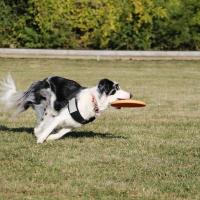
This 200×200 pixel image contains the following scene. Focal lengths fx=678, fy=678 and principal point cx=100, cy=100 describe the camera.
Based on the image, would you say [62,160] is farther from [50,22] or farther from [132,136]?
[50,22]

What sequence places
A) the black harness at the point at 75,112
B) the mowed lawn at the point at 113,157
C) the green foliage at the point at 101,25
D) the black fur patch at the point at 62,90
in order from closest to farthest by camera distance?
the mowed lawn at the point at 113,157
the black harness at the point at 75,112
the black fur patch at the point at 62,90
the green foliage at the point at 101,25

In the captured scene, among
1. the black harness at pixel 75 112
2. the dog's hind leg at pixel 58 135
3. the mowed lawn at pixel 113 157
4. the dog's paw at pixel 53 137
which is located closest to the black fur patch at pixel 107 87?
the black harness at pixel 75 112

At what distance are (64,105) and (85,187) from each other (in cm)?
253

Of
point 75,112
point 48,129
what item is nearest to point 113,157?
point 75,112

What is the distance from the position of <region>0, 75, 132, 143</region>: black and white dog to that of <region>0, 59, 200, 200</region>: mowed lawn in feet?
0.80

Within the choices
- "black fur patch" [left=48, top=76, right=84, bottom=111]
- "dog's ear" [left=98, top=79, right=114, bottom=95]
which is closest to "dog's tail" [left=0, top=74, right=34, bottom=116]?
"black fur patch" [left=48, top=76, right=84, bottom=111]

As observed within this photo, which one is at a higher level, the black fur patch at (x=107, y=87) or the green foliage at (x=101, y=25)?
the black fur patch at (x=107, y=87)

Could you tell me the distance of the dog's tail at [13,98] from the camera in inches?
358

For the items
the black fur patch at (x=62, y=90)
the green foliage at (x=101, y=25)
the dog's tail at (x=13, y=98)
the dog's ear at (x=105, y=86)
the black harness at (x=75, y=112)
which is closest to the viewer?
the dog's ear at (x=105, y=86)

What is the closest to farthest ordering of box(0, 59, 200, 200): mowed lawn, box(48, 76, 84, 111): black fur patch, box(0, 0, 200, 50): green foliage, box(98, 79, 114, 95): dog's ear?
1. box(0, 59, 200, 200): mowed lawn
2. box(98, 79, 114, 95): dog's ear
3. box(48, 76, 84, 111): black fur patch
4. box(0, 0, 200, 50): green foliage

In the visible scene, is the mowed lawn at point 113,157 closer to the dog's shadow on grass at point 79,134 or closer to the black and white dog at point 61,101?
the dog's shadow on grass at point 79,134

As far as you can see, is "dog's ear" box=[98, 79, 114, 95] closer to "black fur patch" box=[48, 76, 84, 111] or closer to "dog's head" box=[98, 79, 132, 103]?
"dog's head" box=[98, 79, 132, 103]

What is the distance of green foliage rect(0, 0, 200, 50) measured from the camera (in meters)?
32.4

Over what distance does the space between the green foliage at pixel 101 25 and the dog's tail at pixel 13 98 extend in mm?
22939
